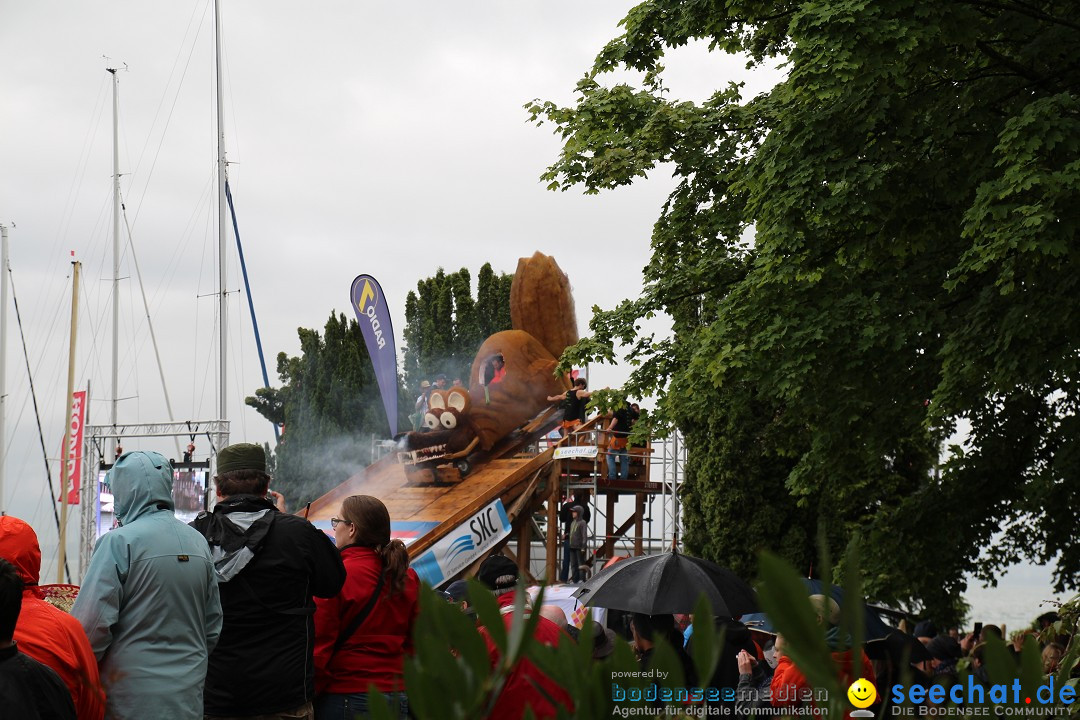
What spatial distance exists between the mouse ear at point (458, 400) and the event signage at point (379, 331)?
51.6 inches

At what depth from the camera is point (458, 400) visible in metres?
22.0

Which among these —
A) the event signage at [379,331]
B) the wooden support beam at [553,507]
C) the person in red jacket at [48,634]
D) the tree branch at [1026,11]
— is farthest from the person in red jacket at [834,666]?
the event signage at [379,331]

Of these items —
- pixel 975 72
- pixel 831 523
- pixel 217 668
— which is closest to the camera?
pixel 217 668

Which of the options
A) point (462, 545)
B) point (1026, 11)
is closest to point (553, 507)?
point (462, 545)

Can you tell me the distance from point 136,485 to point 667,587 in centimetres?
367

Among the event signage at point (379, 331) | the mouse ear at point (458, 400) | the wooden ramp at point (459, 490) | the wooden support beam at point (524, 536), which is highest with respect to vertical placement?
the event signage at point (379, 331)

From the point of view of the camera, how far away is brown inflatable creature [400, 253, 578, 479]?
71.9 feet

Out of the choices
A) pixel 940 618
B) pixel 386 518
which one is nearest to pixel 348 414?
pixel 940 618

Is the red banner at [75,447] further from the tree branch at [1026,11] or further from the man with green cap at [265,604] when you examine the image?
the man with green cap at [265,604]

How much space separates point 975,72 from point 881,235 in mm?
1770

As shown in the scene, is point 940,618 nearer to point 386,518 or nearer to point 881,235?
point 881,235

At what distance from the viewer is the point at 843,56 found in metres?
8.39

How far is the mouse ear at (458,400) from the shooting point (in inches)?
864

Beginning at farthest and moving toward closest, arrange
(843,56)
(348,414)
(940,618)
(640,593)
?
(348,414), (940,618), (843,56), (640,593)
